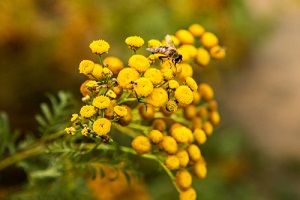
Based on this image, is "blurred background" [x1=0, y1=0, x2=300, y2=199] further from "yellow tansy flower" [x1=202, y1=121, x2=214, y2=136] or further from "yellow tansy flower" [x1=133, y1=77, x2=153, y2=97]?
"yellow tansy flower" [x1=133, y1=77, x2=153, y2=97]

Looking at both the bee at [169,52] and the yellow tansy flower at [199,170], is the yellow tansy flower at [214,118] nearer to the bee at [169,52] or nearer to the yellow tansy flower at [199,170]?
the yellow tansy flower at [199,170]

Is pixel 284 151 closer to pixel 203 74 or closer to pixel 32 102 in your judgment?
pixel 203 74

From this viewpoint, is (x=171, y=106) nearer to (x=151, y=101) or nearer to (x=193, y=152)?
(x=151, y=101)

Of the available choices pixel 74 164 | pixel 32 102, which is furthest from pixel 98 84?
pixel 32 102

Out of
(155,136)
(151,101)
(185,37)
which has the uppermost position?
(185,37)

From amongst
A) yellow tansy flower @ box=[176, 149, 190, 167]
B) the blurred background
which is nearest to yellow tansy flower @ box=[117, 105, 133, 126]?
→ yellow tansy flower @ box=[176, 149, 190, 167]

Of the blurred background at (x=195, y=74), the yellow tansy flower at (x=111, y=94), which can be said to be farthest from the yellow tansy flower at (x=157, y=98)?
the blurred background at (x=195, y=74)

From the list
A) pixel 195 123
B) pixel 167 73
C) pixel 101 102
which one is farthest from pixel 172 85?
pixel 195 123
